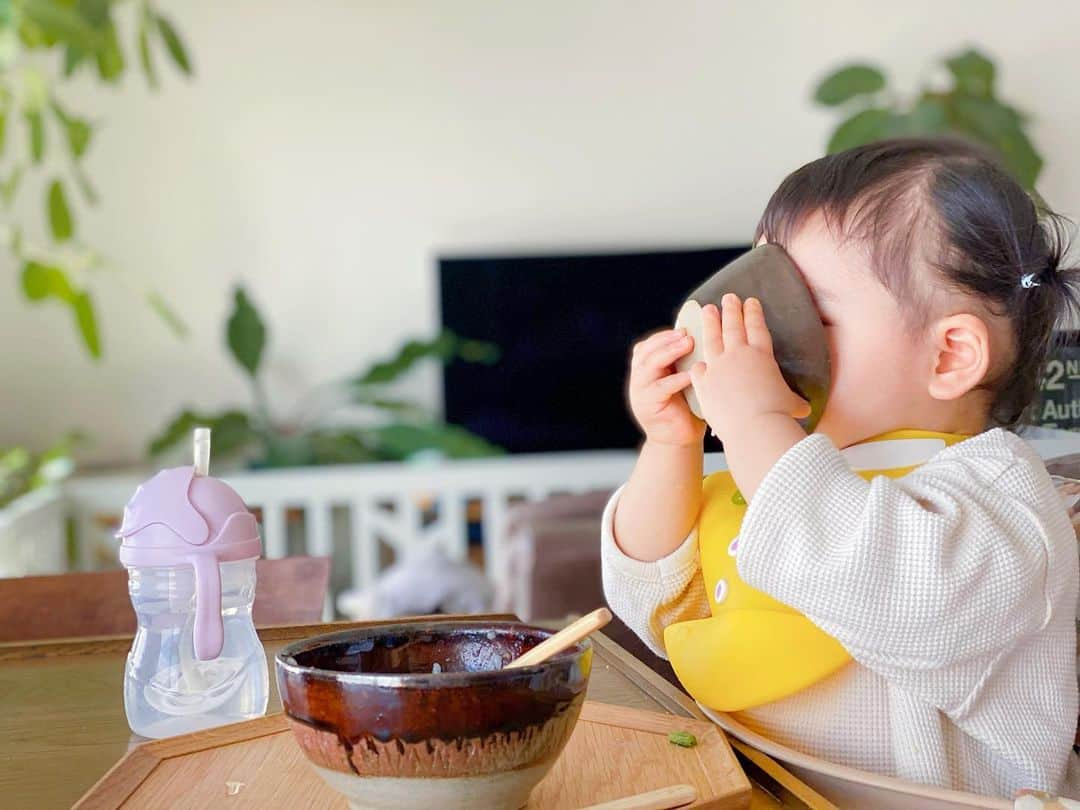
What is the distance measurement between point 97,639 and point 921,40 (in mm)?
3628

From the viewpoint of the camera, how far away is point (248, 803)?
615 mm

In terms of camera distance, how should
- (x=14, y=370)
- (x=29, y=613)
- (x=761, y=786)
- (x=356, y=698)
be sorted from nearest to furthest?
(x=356, y=698), (x=761, y=786), (x=29, y=613), (x=14, y=370)

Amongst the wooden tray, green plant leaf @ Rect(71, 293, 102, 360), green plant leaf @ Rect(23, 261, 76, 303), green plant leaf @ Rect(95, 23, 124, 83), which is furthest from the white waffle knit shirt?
green plant leaf @ Rect(71, 293, 102, 360)

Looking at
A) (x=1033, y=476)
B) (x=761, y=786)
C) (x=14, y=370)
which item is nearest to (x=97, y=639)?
(x=761, y=786)

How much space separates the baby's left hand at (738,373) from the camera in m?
0.77

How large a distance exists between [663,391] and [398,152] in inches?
133

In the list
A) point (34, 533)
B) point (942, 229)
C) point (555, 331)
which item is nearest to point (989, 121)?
point (555, 331)

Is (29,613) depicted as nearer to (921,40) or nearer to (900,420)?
(900,420)

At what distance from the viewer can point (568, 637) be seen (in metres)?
0.59

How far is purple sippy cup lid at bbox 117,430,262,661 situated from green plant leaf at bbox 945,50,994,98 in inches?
134

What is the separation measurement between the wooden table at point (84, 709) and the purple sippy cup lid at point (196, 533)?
0.10 meters

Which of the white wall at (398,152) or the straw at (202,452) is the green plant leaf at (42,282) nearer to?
the white wall at (398,152)

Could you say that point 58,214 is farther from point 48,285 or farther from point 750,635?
point 750,635

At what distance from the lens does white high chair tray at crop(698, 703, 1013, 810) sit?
616 mm
